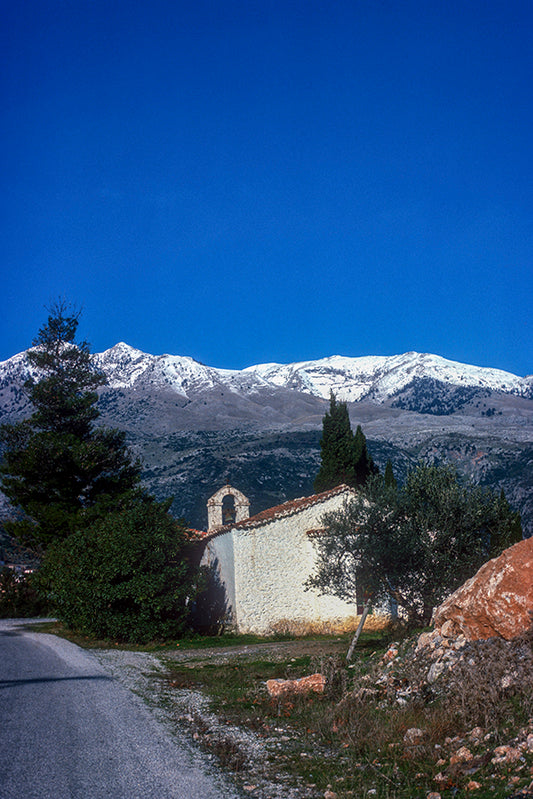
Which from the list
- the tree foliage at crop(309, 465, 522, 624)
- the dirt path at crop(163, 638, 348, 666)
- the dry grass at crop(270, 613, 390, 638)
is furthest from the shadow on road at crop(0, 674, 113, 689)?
the dry grass at crop(270, 613, 390, 638)

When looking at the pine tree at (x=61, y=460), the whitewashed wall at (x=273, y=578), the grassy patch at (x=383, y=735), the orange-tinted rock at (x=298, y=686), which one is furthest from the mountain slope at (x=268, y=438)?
the pine tree at (x=61, y=460)

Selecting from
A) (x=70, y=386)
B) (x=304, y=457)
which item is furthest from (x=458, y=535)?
(x=304, y=457)

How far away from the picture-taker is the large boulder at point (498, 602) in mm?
9031

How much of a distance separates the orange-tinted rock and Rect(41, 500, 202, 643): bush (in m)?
10.2

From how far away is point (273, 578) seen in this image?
22.3 metres

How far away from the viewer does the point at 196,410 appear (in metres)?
153

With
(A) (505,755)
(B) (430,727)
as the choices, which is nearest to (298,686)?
(B) (430,727)

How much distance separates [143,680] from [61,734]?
186 inches

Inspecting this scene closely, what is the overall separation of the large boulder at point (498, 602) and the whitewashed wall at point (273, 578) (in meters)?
12.3

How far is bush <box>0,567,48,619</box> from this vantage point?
35.8m

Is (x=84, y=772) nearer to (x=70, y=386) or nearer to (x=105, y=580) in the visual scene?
(x=105, y=580)

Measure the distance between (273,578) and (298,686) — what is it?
12080mm

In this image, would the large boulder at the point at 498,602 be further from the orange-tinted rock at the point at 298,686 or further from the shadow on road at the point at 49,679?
the shadow on road at the point at 49,679

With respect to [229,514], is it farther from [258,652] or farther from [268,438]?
[268,438]
